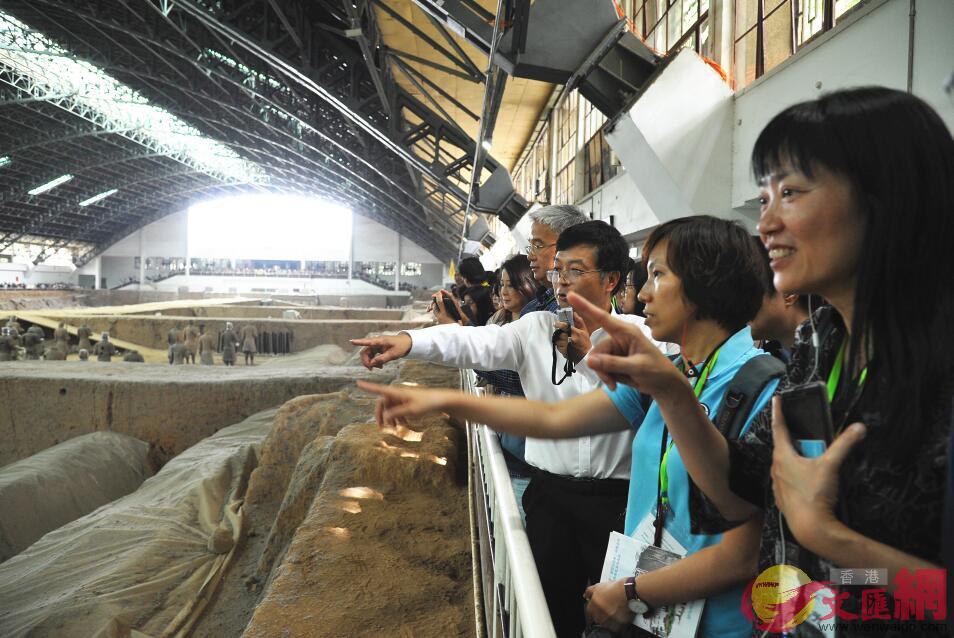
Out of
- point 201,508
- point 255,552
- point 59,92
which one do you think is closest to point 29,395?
point 201,508

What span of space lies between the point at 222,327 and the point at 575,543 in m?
13.4

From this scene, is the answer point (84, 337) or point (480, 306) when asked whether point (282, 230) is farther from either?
point (480, 306)

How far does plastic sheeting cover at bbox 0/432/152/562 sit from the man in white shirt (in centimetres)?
547

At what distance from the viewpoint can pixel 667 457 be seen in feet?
3.91

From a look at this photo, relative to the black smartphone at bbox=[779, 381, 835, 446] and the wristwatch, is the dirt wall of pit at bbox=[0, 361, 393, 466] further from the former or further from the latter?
the black smartphone at bbox=[779, 381, 835, 446]

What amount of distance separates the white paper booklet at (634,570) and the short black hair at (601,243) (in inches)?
39.4

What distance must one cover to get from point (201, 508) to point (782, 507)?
515 centimetres

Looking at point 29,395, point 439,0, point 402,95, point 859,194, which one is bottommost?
point 29,395

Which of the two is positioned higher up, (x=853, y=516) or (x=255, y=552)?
(x=853, y=516)

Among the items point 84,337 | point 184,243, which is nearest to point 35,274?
point 184,243

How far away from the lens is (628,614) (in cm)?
125

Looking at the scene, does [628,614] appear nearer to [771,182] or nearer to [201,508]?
[771,182]

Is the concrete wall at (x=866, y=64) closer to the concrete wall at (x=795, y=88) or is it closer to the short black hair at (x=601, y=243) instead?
the concrete wall at (x=795, y=88)

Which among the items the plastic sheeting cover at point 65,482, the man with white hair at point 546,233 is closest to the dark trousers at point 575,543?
the man with white hair at point 546,233
